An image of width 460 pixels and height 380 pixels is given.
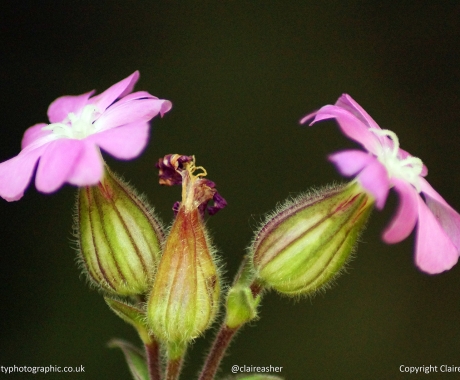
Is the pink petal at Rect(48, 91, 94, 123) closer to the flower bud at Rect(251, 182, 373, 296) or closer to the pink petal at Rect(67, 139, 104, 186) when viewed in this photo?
the pink petal at Rect(67, 139, 104, 186)

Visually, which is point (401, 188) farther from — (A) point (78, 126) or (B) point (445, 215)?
(A) point (78, 126)

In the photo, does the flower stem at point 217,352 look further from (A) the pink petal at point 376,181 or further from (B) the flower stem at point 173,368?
(A) the pink petal at point 376,181

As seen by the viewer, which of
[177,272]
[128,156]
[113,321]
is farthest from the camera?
[113,321]

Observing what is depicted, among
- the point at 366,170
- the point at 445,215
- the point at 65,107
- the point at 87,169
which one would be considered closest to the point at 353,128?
the point at 366,170

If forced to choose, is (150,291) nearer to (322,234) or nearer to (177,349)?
(177,349)

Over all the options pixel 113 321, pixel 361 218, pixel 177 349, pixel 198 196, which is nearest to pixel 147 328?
pixel 177 349
